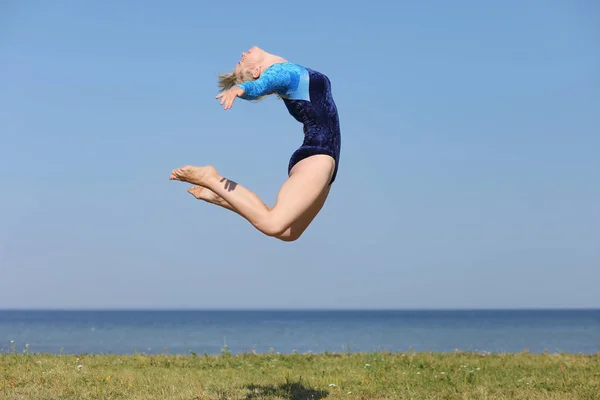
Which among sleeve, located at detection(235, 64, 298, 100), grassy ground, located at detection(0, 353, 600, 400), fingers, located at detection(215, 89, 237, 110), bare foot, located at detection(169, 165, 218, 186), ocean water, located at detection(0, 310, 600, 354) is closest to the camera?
fingers, located at detection(215, 89, 237, 110)

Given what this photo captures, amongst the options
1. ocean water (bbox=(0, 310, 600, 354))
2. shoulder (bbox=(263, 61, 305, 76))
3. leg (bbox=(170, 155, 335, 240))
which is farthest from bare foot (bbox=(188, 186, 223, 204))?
ocean water (bbox=(0, 310, 600, 354))

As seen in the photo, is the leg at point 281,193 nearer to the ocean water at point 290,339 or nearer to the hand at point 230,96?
the hand at point 230,96

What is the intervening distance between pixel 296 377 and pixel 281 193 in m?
4.86

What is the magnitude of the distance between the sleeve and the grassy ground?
429 centimetres

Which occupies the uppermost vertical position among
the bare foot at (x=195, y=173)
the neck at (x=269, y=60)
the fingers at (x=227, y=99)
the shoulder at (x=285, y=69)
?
the neck at (x=269, y=60)

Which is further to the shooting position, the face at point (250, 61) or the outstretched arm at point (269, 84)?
the face at point (250, 61)

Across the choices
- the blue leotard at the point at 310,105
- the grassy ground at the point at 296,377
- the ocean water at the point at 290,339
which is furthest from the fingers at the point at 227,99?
the ocean water at the point at 290,339

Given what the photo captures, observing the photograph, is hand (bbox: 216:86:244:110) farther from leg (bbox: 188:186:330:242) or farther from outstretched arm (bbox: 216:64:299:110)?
leg (bbox: 188:186:330:242)

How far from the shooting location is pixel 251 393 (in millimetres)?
10133

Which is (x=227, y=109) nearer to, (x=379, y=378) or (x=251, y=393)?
(x=251, y=393)

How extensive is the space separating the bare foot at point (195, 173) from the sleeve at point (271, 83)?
38.0 inches

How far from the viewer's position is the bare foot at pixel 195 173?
800 cm

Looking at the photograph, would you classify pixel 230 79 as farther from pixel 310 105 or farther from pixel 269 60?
pixel 310 105

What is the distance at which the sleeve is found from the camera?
7508mm
